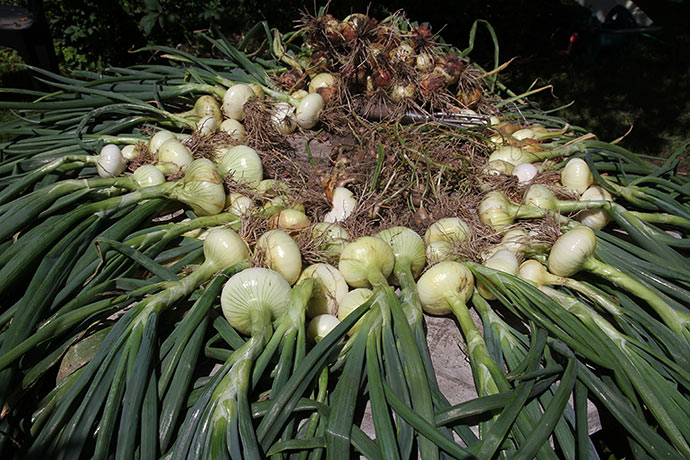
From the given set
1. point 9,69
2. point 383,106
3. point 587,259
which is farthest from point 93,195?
point 9,69

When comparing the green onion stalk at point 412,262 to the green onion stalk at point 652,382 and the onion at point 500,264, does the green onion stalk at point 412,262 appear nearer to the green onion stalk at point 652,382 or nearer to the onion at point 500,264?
the onion at point 500,264

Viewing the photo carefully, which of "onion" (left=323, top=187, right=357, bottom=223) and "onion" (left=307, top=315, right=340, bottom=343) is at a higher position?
"onion" (left=323, top=187, right=357, bottom=223)

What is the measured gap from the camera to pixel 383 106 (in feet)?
8.53

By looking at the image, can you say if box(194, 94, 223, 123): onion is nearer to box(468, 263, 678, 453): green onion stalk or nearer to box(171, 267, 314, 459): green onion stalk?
box(171, 267, 314, 459): green onion stalk

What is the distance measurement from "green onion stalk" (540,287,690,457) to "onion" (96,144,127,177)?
203 cm

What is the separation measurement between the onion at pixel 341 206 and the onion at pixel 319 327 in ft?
1.83

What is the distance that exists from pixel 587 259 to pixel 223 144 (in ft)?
5.69

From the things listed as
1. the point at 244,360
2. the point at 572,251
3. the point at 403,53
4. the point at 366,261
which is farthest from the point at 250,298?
the point at 403,53

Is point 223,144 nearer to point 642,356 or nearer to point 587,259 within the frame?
point 587,259

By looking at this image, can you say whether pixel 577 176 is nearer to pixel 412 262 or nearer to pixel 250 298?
pixel 412 262

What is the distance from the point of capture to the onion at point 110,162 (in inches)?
82.1

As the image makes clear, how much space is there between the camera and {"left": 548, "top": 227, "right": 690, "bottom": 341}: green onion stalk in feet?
5.07

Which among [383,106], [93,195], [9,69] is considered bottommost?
[9,69]

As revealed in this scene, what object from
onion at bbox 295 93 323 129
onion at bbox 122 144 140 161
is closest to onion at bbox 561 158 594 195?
onion at bbox 295 93 323 129
